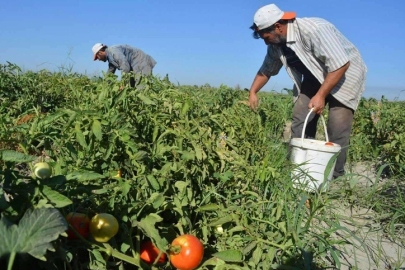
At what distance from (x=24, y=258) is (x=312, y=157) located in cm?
230

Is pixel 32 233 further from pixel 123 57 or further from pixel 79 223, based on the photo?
pixel 123 57

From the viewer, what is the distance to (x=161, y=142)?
200cm

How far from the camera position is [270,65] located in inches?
155

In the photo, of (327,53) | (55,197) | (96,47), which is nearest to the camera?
(55,197)

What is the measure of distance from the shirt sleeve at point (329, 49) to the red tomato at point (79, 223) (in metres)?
2.31

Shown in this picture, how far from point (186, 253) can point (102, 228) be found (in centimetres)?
31

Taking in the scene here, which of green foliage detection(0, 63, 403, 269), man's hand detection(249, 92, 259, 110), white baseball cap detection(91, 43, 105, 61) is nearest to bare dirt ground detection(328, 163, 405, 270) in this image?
green foliage detection(0, 63, 403, 269)

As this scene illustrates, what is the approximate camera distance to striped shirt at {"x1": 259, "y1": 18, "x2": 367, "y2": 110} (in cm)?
308

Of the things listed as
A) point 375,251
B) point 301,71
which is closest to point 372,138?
point 301,71

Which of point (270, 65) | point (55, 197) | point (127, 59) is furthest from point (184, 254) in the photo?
point (127, 59)

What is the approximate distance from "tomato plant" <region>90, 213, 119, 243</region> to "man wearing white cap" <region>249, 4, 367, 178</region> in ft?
7.12

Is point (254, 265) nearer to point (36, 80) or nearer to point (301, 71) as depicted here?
point (301, 71)

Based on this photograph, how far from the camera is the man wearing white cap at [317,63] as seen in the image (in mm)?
3104

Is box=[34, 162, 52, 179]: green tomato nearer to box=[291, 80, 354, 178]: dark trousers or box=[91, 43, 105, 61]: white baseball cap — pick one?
box=[291, 80, 354, 178]: dark trousers
